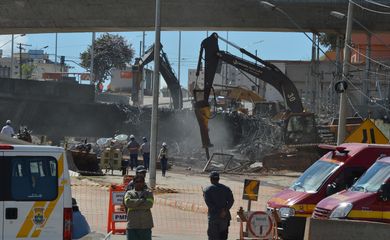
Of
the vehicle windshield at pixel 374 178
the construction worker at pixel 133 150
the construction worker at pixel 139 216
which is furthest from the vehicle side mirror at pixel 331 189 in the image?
the construction worker at pixel 133 150

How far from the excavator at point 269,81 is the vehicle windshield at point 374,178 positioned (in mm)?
25152

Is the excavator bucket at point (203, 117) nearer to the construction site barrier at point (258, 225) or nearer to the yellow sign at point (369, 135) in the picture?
the yellow sign at point (369, 135)

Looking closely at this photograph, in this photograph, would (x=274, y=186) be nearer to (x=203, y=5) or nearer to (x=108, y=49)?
(x=203, y=5)

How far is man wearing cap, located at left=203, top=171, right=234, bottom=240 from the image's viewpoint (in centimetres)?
1326

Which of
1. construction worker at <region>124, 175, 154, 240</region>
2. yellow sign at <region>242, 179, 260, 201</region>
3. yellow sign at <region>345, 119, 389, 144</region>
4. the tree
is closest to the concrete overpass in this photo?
yellow sign at <region>345, 119, 389, 144</region>

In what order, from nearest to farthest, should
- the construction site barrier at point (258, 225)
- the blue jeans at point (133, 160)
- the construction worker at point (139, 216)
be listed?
the construction worker at point (139, 216) → the construction site barrier at point (258, 225) → the blue jeans at point (133, 160)

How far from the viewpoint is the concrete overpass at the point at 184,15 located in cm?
5012

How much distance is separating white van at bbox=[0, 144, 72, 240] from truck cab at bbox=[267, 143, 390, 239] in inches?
216

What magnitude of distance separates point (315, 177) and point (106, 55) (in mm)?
120985

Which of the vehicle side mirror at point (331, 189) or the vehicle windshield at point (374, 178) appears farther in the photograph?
the vehicle side mirror at point (331, 189)

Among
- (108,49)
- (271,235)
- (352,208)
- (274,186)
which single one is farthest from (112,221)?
(108,49)

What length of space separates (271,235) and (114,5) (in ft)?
131

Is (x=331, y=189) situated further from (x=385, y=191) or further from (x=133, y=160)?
(x=133, y=160)

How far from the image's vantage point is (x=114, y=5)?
5219cm
